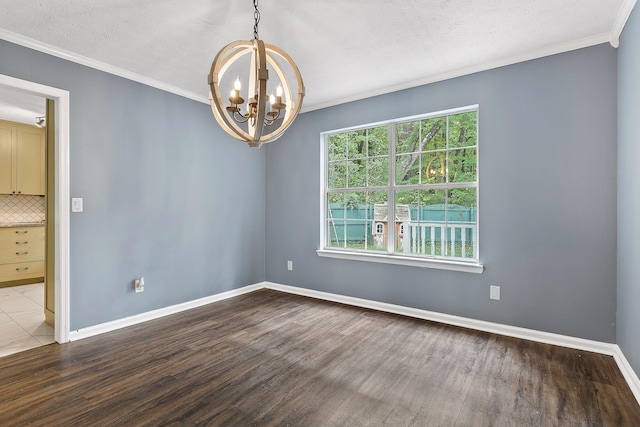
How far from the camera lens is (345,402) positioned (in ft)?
6.40

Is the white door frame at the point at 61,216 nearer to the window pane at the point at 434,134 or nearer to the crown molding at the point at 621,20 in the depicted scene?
the window pane at the point at 434,134

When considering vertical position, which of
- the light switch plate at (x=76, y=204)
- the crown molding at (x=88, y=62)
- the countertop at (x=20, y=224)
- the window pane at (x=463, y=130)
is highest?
the crown molding at (x=88, y=62)

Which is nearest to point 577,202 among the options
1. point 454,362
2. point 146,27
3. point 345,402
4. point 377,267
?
point 454,362

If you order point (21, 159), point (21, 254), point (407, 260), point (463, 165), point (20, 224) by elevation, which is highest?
point (21, 159)

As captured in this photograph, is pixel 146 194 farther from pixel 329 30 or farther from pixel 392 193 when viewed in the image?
pixel 392 193

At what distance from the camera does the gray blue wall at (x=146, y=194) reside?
2.92 metres

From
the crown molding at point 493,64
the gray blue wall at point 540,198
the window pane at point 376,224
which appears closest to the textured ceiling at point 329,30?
the crown molding at point 493,64

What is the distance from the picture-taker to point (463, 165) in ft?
10.9

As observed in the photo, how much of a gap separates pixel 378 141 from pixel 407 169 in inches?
20.2

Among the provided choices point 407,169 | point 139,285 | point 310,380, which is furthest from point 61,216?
point 407,169

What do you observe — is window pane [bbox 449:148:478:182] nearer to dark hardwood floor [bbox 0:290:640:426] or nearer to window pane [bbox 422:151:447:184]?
window pane [bbox 422:151:447:184]

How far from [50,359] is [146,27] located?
2.61 m

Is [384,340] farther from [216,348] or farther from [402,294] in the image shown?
[216,348]

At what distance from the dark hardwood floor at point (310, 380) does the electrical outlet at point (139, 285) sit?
1.24 ft
